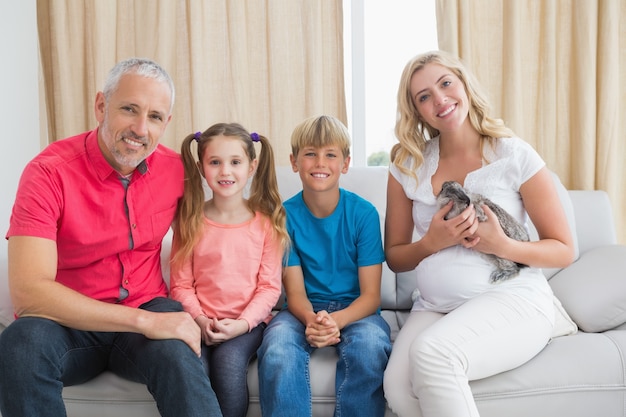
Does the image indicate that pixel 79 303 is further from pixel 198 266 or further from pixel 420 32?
pixel 420 32

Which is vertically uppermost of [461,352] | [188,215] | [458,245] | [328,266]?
[188,215]

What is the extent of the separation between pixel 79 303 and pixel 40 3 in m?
2.06

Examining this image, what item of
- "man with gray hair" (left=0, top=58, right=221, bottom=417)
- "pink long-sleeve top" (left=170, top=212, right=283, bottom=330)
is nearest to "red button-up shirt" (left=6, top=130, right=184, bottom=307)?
"man with gray hair" (left=0, top=58, right=221, bottom=417)

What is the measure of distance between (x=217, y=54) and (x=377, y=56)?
865 millimetres

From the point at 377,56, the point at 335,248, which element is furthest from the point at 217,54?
the point at 335,248

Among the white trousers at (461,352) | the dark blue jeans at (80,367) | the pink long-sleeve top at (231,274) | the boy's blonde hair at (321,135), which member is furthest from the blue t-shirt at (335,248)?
the dark blue jeans at (80,367)

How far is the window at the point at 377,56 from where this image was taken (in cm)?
302

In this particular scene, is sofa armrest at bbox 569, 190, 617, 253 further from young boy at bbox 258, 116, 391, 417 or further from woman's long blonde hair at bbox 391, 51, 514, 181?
young boy at bbox 258, 116, 391, 417

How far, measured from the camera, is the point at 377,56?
3088 millimetres

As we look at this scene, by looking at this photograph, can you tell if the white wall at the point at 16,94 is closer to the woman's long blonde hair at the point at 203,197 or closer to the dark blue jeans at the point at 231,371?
the woman's long blonde hair at the point at 203,197

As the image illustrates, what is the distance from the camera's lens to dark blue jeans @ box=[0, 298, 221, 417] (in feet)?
4.40

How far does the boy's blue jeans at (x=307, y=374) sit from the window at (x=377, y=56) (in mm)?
1526

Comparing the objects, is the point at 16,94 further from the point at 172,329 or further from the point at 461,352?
the point at 461,352

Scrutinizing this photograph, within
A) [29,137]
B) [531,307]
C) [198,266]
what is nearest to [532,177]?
[531,307]
